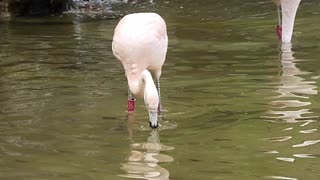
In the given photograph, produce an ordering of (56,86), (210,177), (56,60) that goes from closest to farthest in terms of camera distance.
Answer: (210,177), (56,86), (56,60)

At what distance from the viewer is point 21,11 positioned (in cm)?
1894

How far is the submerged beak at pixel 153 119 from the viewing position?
21.9ft

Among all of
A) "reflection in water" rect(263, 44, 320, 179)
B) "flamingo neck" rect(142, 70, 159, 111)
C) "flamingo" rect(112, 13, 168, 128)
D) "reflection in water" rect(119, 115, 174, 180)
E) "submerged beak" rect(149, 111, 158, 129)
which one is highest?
"flamingo" rect(112, 13, 168, 128)

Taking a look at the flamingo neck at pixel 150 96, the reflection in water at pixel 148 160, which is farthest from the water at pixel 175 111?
the flamingo neck at pixel 150 96

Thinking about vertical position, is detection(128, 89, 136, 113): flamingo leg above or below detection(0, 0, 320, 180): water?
above

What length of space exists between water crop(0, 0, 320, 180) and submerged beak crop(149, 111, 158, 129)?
10 centimetres

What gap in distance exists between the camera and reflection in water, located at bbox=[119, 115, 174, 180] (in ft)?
18.3

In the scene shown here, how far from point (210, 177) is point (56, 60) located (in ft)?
20.9

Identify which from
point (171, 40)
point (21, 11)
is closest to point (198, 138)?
point (171, 40)

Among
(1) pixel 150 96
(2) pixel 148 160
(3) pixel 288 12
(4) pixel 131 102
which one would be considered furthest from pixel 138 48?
(3) pixel 288 12

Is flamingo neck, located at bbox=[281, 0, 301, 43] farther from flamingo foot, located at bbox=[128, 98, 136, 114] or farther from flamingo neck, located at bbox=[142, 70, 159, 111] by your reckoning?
flamingo neck, located at bbox=[142, 70, 159, 111]

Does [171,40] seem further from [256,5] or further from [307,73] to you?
[256,5]

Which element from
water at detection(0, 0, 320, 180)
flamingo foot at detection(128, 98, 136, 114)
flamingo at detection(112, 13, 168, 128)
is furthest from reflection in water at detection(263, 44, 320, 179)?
flamingo foot at detection(128, 98, 136, 114)

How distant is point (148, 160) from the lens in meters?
6.00
